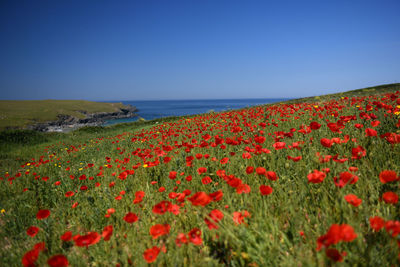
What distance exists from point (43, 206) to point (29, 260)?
7.34 feet

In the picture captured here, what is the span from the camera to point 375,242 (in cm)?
114

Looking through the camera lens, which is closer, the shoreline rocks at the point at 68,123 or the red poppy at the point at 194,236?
the red poppy at the point at 194,236

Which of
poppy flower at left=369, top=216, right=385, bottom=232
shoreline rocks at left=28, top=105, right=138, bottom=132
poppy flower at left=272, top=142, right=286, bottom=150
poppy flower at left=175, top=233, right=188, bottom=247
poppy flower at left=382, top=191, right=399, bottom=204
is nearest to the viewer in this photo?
poppy flower at left=369, top=216, right=385, bottom=232

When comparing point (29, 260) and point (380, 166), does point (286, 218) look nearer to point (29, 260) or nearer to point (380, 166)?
point (380, 166)

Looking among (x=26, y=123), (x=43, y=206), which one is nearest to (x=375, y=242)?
(x=43, y=206)

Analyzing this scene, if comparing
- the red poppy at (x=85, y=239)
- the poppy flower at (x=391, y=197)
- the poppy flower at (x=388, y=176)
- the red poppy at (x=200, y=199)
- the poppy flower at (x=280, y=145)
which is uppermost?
the poppy flower at (x=280, y=145)

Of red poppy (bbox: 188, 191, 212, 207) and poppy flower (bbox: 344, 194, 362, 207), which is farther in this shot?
red poppy (bbox: 188, 191, 212, 207)

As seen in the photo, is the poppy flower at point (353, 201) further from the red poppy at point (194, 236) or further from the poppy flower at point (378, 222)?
the red poppy at point (194, 236)

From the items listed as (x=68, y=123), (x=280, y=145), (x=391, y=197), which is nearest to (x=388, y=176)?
(x=391, y=197)

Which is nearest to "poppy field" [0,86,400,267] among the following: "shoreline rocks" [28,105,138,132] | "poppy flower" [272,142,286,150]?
"poppy flower" [272,142,286,150]

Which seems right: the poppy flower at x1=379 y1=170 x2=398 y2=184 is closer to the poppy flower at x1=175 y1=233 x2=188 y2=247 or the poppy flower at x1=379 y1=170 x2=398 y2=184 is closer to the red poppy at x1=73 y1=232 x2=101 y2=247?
the poppy flower at x1=175 y1=233 x2=188 y2=247

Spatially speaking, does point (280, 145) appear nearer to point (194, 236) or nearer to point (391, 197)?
point (391, 197)

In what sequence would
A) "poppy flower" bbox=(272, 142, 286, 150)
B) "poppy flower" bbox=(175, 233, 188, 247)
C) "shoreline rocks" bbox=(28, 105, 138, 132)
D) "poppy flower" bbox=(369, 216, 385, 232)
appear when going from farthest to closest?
"shoreline rocks" bbox=(28, 105, 138, 132) < "poppy flower" bbox=(272, 142, 286, 150) < "poppy flower" bbox=(175, 233, 188, 247) < "poppy flower" bbox=(369, 216, 385, 232)

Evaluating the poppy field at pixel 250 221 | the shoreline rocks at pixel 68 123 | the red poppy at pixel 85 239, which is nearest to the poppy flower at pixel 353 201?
the poppy field at pixel 250 221
